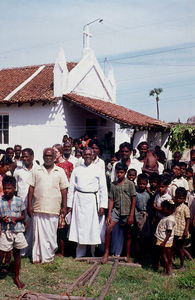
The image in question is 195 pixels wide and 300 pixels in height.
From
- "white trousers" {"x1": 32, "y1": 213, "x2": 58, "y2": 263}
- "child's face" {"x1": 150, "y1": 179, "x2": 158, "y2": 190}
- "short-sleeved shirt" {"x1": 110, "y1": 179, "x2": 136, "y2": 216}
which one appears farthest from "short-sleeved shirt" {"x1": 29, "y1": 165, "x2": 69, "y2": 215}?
"child's face" {"x1": 150, "y1": 179, "x2": 158, "y2": 190}

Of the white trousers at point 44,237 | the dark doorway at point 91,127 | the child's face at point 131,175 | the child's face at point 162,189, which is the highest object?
the dark doorway at point 91,127

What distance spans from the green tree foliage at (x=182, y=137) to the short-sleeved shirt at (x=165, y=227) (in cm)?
911

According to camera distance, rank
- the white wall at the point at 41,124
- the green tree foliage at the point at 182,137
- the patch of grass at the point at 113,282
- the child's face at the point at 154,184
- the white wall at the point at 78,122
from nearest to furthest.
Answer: the patch of grass at the point at 113,282 < the child's face at the point at 154,184 < the green tree foliage at the point at 182,137 < the white wall at the point at 41,124 < the white wall at the point at 78,122

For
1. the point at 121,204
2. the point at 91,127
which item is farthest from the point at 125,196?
the point at 91,127

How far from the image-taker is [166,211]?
5.57m

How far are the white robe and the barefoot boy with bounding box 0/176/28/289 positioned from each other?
52.9 inches

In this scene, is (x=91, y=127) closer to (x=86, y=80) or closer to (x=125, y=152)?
(x=86, y=80)

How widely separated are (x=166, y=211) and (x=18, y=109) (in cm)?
1155

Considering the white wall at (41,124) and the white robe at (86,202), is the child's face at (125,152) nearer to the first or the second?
the white robe at (86,202)

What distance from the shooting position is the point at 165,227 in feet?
18.2

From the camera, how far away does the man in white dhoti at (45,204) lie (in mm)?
5879

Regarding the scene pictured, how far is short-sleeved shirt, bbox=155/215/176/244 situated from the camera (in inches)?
216

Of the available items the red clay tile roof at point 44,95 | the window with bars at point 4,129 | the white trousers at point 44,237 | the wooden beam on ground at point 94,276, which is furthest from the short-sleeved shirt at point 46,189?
the window with bars at point 4,129

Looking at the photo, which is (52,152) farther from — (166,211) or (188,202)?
(188,202)
